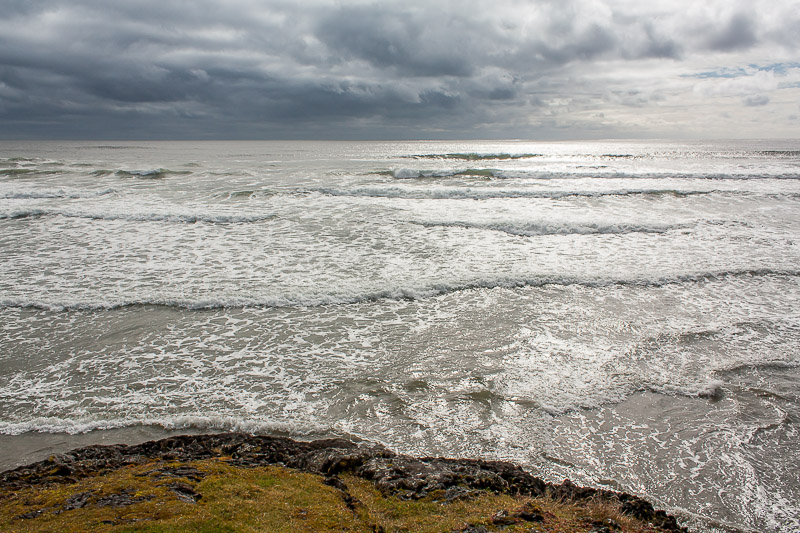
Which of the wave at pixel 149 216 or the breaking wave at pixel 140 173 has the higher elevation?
the breaking wave at pixel 140 173

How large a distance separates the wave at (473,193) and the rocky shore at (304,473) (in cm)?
2129

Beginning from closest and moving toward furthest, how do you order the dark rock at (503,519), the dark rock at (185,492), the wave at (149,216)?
the dark rock at (503,519), the dark rock at (185,492), the wave at (149,216)

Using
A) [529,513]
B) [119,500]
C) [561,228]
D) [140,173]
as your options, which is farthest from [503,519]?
[140,173]

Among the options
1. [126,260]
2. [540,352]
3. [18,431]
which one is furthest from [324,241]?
[18,431]

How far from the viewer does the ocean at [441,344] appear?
→ 4.59m

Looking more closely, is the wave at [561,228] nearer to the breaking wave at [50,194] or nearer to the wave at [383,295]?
the wave at [383,295]

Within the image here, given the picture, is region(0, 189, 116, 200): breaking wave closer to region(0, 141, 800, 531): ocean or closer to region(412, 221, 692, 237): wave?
region(0, 141, 800, 531): ocean

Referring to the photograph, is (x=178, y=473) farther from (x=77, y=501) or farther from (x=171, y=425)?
(x=171, y=425)

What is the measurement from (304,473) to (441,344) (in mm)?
3596

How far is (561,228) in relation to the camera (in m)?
15.7

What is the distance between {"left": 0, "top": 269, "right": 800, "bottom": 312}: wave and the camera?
27.6 feet

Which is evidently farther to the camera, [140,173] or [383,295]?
[140,173]

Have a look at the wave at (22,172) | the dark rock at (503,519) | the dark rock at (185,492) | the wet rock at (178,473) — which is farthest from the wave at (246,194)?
the dark rock at (503,519)

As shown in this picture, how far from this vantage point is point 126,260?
1142 centimetres
